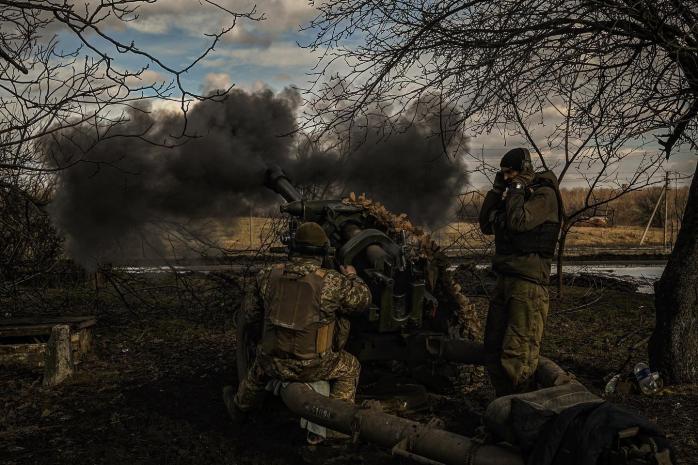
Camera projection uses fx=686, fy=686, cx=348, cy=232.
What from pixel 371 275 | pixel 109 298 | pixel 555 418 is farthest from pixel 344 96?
pixel 109 298

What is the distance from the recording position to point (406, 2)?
7.30 meters

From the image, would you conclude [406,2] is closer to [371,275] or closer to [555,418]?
[371,275]

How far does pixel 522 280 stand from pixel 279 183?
3.54 m

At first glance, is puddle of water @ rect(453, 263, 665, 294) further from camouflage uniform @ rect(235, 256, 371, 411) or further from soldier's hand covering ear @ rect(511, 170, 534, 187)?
camouflage uniform @ rect(235, 256, 371, 411)

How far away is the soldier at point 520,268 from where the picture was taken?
17.6 ft

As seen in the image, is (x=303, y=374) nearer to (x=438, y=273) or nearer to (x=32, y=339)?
(x=438, y=273)

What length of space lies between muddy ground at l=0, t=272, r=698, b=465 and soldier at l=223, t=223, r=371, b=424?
1.78ft

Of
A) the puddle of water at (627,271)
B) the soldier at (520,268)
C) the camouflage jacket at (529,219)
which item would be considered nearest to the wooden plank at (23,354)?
the soldier at (520,268)

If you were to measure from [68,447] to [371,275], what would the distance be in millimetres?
2812

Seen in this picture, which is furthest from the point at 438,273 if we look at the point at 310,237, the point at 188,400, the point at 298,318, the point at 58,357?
the point at 58,357

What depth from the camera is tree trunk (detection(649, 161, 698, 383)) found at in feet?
21.4

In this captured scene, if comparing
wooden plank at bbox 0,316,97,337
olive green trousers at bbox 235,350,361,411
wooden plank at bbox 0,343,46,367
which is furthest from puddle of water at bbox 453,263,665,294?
wooden plank at bbox 0,343,46,367

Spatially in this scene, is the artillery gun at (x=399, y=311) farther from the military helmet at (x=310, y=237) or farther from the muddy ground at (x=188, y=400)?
→ the muddy ground at (x=188, y=400)

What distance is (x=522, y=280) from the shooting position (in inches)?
214
